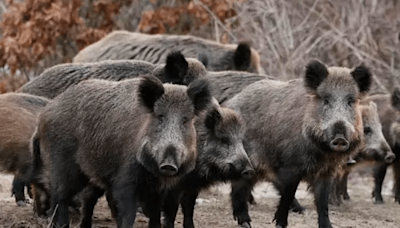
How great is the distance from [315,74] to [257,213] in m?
2.34

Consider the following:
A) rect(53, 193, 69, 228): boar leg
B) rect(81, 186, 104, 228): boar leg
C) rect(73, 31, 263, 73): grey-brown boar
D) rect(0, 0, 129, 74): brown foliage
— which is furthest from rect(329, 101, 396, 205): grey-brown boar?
rect(0, 0, 129, 74): brown foliage

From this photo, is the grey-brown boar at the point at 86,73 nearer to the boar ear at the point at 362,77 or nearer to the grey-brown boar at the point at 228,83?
the grey-brown boar at the point at 228,83

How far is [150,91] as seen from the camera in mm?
7109

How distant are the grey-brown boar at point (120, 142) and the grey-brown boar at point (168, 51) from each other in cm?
493

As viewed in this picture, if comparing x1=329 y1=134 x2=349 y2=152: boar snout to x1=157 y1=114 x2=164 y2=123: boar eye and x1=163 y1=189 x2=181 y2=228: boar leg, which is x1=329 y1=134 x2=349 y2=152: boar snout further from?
x1=157 y1=114 x2=164 y2=123: boar eye

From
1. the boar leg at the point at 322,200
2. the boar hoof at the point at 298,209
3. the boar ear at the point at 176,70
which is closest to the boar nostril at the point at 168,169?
the boar leg at the point at 322,200

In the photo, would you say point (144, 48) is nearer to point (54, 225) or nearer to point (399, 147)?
point (399, 147)

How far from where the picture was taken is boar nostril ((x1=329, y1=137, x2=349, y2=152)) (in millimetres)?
7984

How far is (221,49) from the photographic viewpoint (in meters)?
13.3

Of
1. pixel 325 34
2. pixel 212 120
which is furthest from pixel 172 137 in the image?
pixel 325 34

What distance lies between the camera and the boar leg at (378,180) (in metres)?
12.0

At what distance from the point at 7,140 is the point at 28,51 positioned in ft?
23.0

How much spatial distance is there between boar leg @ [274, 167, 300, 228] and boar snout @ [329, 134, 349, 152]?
0.66 m

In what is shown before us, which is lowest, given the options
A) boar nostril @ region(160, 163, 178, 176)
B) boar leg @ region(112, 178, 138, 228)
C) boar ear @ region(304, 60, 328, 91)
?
boar leg @ region(112, 178, 138, 228)
